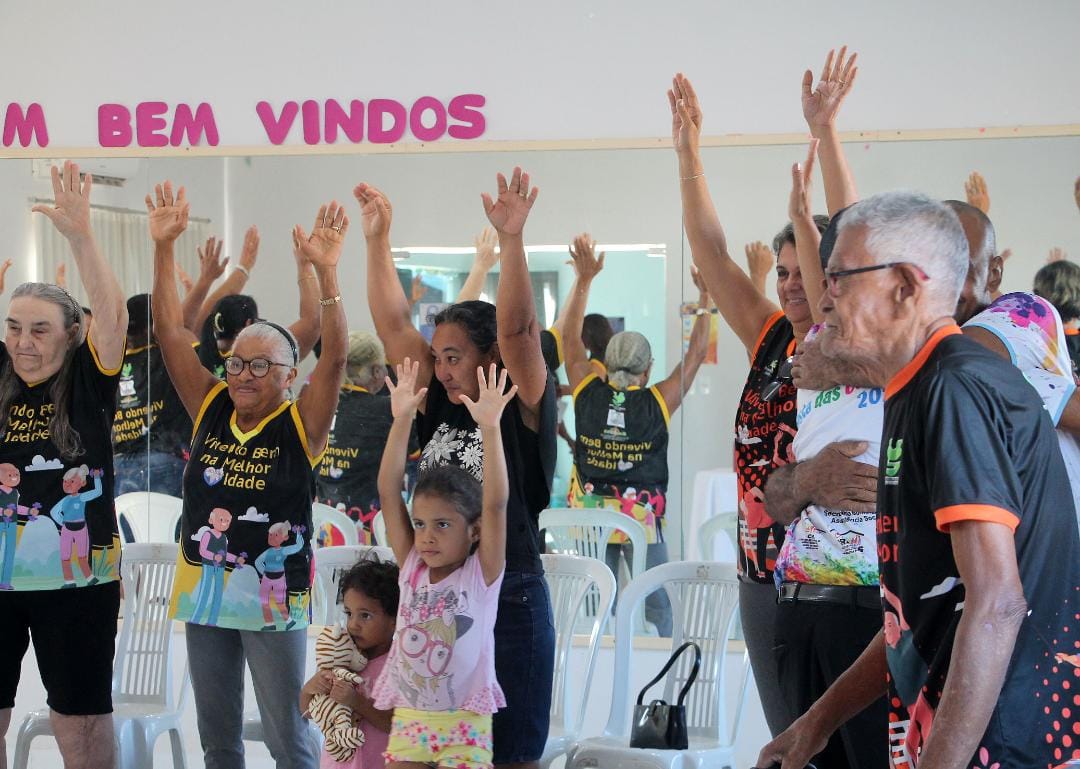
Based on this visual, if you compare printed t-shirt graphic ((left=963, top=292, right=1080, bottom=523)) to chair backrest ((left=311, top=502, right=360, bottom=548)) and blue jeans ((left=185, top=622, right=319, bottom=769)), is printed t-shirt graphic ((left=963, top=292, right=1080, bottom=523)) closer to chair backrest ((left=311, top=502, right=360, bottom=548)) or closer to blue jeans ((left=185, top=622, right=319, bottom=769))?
blue jeans ((left=185, top=622, right=319, bottom=769))

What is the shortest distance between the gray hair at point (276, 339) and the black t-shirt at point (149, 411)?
4.40ft

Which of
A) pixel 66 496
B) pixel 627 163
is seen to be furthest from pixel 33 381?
pixel 627 163

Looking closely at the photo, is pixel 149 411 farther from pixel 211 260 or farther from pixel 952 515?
pixel 952 515

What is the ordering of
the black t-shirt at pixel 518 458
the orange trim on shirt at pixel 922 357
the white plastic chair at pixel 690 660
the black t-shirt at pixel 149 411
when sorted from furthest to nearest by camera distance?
the black t-shirt at pixel 149 411
the white plastic chair at pixel 690 660
the black t-shirt at pixel 518 458
the orange trim on shirt at pixel 922 357

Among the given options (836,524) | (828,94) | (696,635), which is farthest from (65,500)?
(828,94)

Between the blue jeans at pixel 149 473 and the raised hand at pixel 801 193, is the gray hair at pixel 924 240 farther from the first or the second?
the blue jeans at pixel 149 473

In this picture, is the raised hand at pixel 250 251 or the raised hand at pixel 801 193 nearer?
the raised hand at pixel 801 193

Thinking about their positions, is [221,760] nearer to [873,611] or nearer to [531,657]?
[531,657]

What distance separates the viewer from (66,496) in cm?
319

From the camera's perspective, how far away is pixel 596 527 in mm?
4211

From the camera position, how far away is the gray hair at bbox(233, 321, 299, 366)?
3.23 meters

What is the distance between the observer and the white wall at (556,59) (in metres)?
4.11

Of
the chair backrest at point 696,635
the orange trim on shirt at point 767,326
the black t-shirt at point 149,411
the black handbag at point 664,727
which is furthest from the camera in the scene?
the black t-shirt at point 149,411

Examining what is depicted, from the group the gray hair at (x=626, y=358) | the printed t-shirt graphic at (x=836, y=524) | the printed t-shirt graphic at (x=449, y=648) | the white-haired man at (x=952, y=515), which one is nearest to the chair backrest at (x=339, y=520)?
the gray hair at (x=626, y=358)
